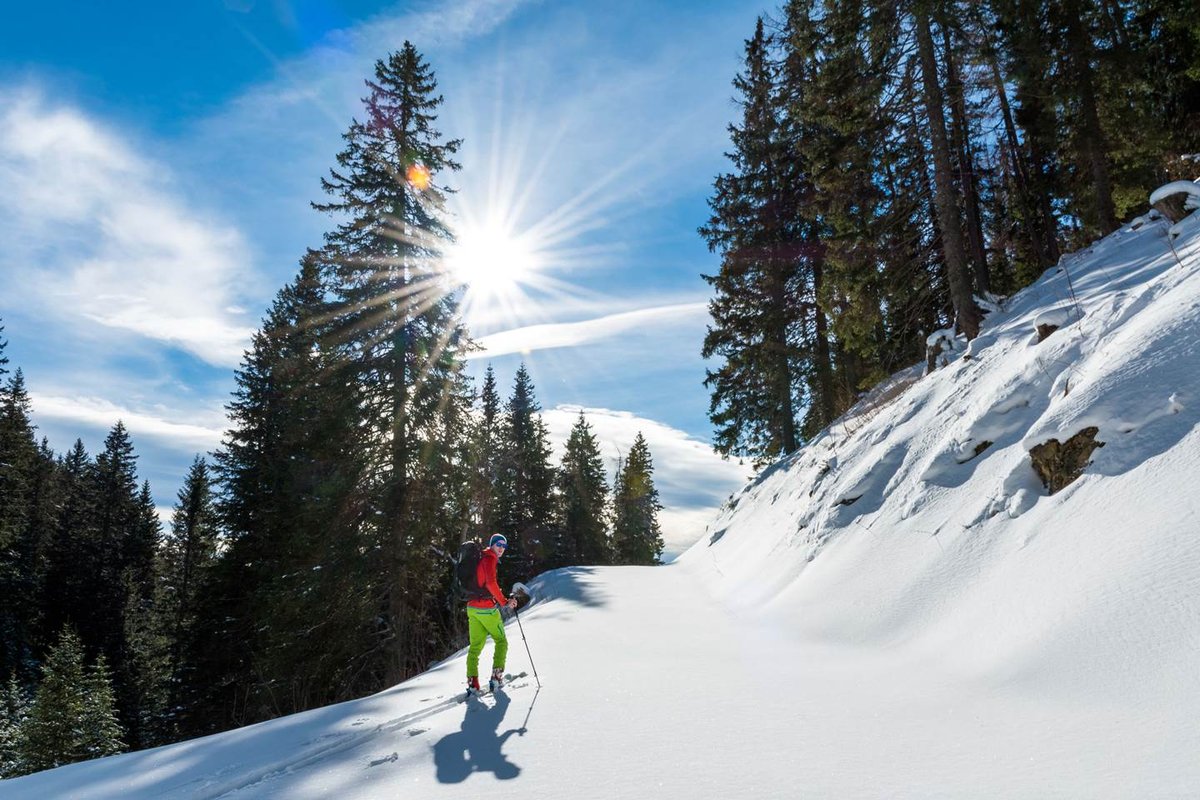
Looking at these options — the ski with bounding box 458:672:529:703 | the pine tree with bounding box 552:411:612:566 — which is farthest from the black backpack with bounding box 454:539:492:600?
the pine tree with bounding box 552:411:612:566

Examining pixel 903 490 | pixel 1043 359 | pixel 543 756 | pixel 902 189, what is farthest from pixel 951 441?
pixel 902 189

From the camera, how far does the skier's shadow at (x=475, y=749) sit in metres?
3.59

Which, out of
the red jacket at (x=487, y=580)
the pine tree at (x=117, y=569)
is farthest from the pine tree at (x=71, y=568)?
the red jacket at (x=487, y=580)

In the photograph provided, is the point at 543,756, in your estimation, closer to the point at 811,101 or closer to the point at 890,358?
the point at 811,101

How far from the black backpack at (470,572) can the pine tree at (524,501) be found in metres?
29.4

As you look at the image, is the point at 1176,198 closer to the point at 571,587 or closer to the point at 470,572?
the point at 470,572

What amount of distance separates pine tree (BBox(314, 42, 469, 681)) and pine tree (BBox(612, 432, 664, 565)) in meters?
30.3

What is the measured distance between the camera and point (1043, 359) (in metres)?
6.47

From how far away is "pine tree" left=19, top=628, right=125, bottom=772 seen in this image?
19219 millimetres

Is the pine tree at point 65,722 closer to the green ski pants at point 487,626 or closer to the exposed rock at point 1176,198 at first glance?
the green ski pants at point 487,626

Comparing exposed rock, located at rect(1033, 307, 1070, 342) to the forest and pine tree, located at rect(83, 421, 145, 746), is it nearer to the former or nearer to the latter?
the forest

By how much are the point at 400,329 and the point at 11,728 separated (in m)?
21.8

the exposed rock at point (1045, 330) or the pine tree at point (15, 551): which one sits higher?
the pine tree at point (15, 551)

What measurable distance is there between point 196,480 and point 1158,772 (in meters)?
45.0
